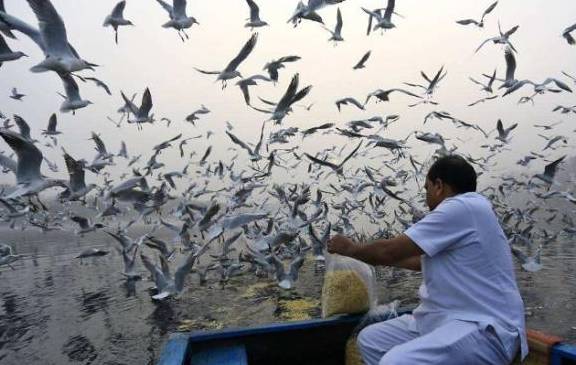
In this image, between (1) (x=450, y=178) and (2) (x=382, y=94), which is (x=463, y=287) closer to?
(1) (x=450, y=178)

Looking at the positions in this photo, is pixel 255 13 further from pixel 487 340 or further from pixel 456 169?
pixel 487 340

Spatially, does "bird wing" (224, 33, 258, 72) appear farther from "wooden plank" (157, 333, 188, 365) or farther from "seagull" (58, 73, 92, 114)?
"wooden plank" (157, 333, 188, 365)

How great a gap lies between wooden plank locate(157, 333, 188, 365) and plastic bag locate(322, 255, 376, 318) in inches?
58.3

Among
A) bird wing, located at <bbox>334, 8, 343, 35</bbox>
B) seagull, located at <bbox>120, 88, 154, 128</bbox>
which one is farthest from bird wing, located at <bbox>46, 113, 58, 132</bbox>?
bird wing, located at <bbox>334, 8, 343, 35</bbox>

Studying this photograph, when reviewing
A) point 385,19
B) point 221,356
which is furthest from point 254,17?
point 221,356

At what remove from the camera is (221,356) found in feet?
12.6

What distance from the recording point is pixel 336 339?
14.2 feet

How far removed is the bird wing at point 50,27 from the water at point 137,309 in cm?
522

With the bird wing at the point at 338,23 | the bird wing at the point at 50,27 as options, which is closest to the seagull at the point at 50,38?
the bird wing at the point at 50,27

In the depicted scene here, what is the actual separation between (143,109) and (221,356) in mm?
5030

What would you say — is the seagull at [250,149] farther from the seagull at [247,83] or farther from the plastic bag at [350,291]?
the plastic bag at [350,291]

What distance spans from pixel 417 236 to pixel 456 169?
601mm

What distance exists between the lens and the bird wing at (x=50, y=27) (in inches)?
167

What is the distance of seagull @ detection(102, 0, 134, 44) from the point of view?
6.74 meters
